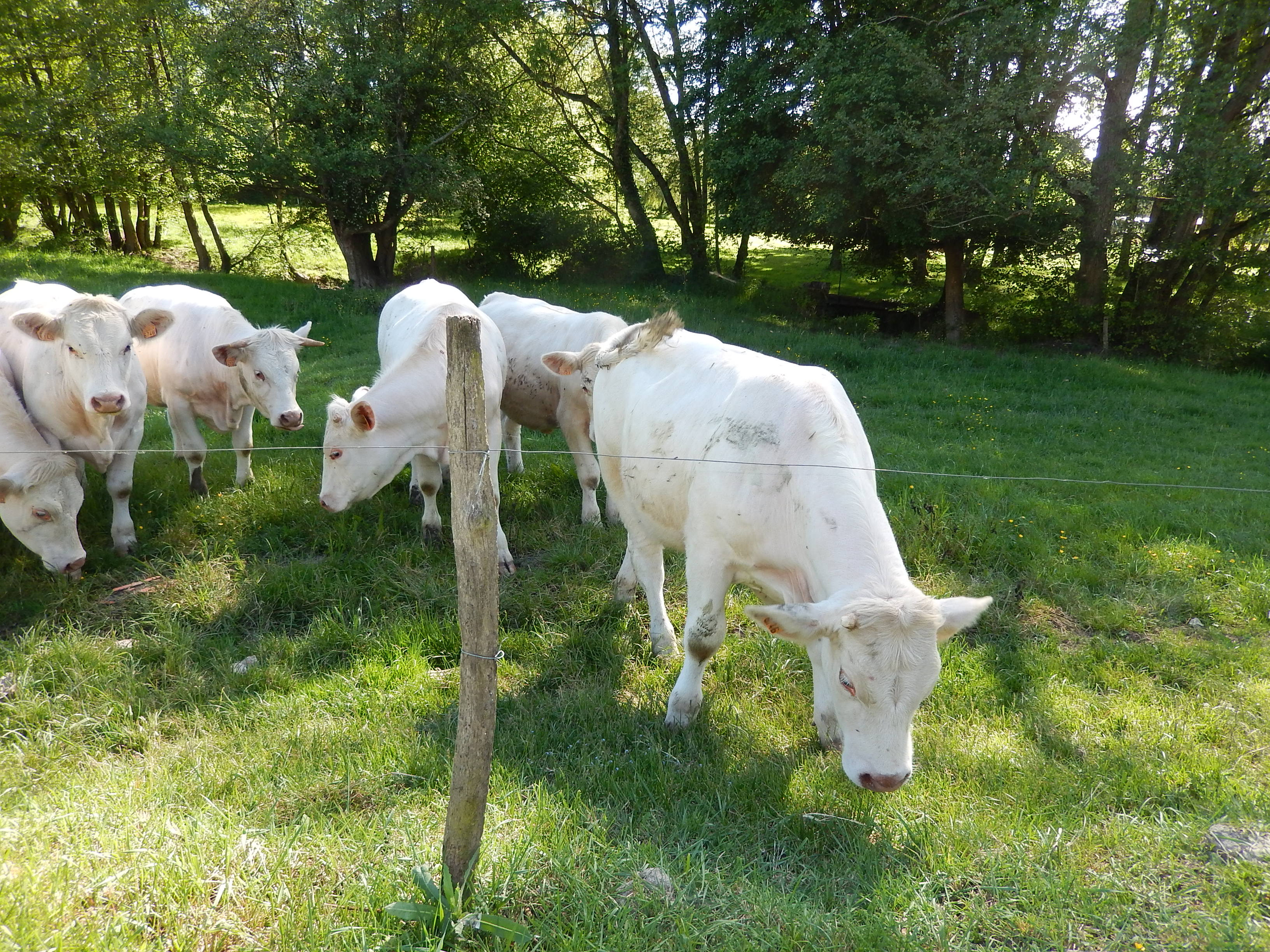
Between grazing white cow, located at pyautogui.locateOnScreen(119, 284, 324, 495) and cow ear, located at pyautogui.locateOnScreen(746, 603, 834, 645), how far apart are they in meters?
5.37

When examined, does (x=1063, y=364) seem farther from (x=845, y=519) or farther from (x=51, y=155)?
(x=51, y=155)

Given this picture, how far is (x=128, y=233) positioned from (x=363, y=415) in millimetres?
23159

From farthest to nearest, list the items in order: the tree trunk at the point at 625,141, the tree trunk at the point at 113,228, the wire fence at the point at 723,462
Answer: the tree trunk at the point at 113,228, the tree trunk at the point at 625,141, the wire fence at the point at 723,462

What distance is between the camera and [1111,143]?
15.1 meters

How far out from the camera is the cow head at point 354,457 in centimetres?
625

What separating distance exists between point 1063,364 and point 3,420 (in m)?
15.9

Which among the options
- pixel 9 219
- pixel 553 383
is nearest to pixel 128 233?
pixel 9 219

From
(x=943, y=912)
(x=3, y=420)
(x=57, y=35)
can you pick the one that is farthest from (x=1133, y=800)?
(x=57, y=35)

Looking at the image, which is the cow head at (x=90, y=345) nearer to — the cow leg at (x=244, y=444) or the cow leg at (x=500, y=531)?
the cow leg at (x=244, y=444)

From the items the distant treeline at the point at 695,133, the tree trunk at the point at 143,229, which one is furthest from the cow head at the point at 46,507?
the tree trunk at the point at 143,229

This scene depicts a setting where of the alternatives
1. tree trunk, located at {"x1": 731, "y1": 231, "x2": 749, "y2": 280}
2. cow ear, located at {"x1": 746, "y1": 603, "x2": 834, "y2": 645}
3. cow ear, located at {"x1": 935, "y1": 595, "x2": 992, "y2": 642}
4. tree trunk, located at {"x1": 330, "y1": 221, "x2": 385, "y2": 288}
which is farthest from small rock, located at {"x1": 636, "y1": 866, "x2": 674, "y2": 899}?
tree trunk, located at {"x1": 731, "y1": 231, "x2": 749, "y2": 280}

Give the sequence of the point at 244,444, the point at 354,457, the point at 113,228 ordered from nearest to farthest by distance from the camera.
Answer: the point at 354,457, the point at 244,444, the point at 113,228

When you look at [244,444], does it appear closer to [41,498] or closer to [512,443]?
[41,498]

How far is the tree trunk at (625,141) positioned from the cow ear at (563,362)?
56.6 ft
